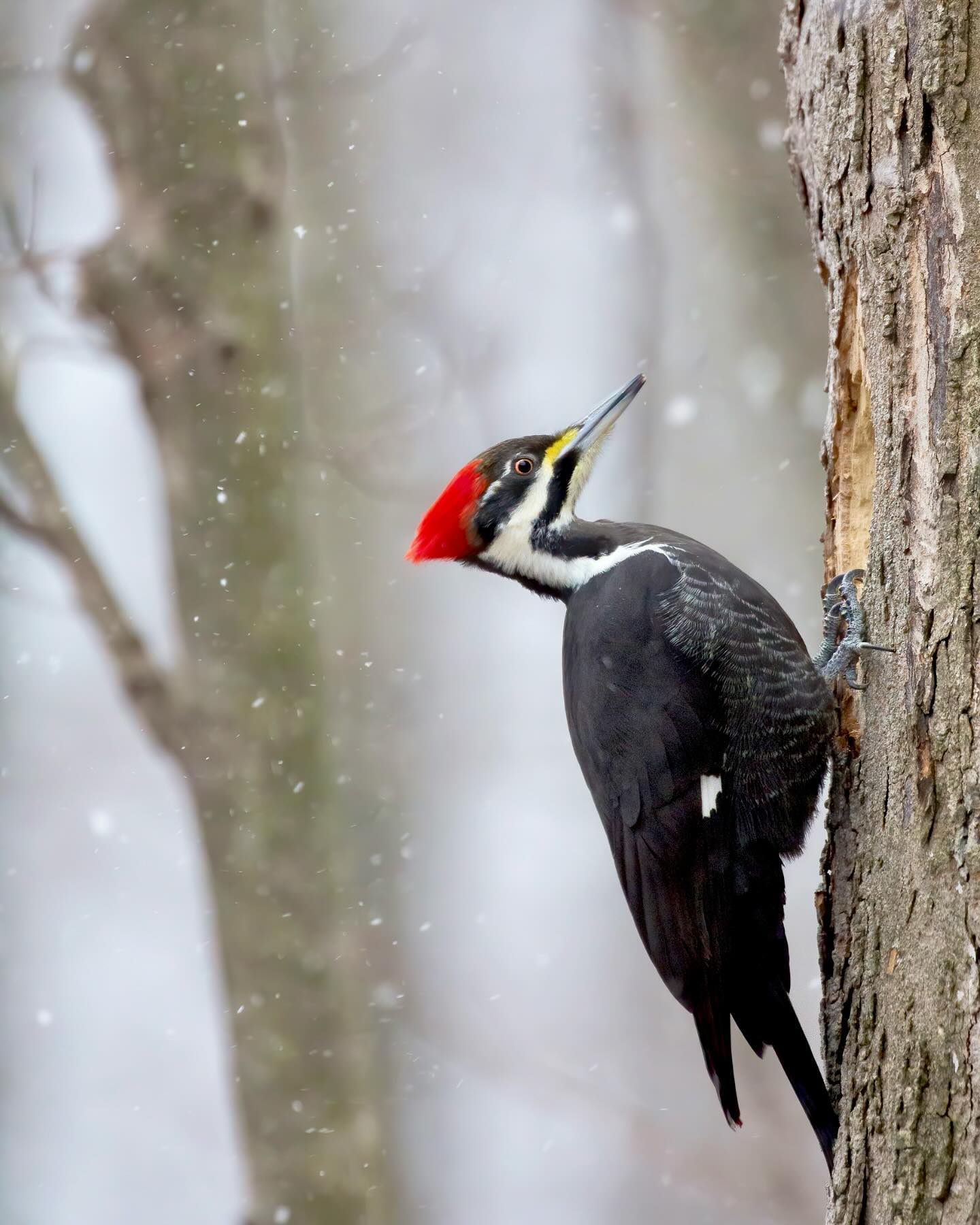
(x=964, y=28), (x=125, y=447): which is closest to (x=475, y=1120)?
(x=125, y=447)

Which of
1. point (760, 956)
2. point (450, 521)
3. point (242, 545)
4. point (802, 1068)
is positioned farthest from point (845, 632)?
point (242, 545)

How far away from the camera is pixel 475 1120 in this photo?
6691 mm

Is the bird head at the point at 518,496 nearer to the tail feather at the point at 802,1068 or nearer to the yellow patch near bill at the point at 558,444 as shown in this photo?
the yellow patch near bill at the point at 558,444

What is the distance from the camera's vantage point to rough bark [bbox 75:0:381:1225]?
3.44 m

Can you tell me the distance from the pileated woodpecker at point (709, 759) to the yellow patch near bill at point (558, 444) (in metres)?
0.41

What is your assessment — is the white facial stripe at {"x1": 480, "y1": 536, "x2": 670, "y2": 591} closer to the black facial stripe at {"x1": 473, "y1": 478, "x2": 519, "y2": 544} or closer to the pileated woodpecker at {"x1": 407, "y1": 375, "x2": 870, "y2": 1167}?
the black facial stripe at {"x1": 473, "y1": 478, "x2": 519, "y2": 544}

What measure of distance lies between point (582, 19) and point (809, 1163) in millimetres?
5353

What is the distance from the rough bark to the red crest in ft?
2.68

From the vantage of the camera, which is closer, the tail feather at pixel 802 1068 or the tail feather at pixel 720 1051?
the tail feather at pixel 802 1068

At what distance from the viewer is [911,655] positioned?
191cm

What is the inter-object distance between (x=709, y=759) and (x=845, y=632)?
36 cm

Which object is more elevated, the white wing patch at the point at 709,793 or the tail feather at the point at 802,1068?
the white wing patch at the point at 709,793

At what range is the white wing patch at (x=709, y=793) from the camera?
2.34 metres

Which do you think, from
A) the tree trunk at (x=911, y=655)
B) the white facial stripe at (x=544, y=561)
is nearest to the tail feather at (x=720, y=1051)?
the tree trunk at (x=911, y=655)
